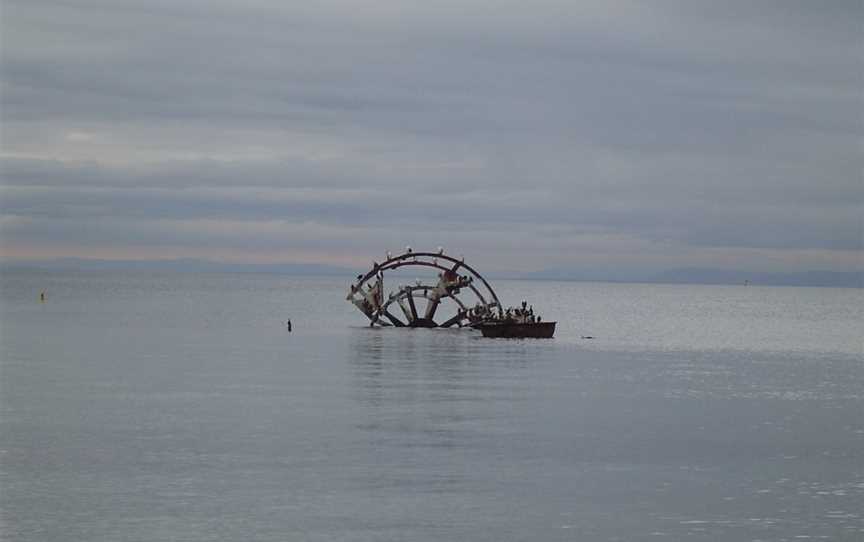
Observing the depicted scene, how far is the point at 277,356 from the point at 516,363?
14715 millimetres

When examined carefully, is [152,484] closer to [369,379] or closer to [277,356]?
[369,379]

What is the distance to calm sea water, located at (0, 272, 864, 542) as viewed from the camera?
3128cm

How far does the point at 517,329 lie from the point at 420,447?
58.0 meters

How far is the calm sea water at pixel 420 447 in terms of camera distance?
103 feet

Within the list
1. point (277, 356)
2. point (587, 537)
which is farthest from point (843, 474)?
point (277, 356)

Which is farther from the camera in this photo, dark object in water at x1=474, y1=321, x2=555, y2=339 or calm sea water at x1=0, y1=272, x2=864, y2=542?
dark object in water at x1=474, y1=321, x2=555, y2=339

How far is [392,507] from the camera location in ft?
107

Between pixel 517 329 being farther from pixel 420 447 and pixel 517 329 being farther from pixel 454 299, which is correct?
pixel 420 447

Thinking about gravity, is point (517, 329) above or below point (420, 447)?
above

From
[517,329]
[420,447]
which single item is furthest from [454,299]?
[420,447]

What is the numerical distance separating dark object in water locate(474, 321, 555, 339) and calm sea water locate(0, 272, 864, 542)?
1309 cm

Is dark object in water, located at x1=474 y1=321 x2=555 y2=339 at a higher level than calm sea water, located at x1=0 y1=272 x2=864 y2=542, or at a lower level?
higher

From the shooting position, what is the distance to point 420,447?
4188cm

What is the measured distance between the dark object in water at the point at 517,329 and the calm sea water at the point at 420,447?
42.9 feet
